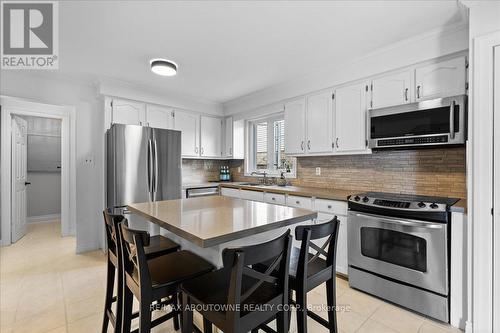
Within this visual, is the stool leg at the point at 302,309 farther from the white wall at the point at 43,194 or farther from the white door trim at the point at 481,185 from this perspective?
the white wall at the point at 43,194

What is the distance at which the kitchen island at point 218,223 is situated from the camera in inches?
46.9

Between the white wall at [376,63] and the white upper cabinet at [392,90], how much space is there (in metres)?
0.09

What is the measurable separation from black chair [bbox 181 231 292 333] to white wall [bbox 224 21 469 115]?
91.9 inches

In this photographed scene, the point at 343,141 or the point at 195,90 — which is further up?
the point at 195,90

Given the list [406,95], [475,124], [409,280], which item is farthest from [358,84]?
[409,280]

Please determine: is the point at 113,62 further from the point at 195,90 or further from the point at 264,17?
the point at 264,17

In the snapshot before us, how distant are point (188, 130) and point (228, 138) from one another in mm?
800

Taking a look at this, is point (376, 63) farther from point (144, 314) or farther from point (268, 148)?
point (144, 314)

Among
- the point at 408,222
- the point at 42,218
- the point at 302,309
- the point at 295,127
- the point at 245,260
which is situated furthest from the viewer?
the point at 42,218

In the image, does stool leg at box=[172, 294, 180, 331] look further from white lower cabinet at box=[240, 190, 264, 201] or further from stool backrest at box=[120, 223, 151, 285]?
white lower cabinet at box=[240, 190, 264, 201]

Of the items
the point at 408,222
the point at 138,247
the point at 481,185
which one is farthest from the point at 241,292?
the point at 481,185

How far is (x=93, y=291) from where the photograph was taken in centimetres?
243

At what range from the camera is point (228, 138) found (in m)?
4.76

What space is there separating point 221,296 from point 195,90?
345 centimetres
